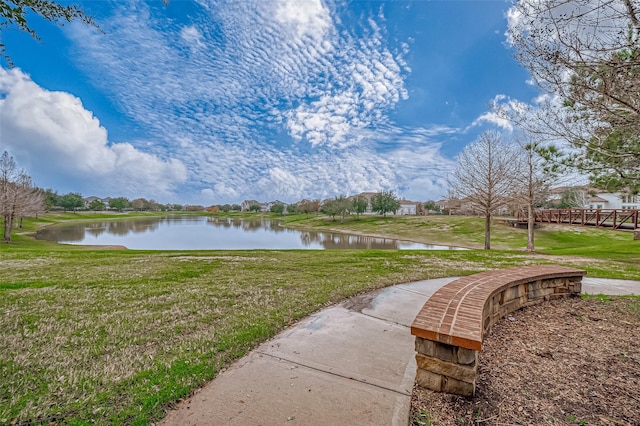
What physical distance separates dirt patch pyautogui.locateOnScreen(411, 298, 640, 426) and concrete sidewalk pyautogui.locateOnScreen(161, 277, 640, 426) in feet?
1.03

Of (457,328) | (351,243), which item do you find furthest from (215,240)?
(457,328)

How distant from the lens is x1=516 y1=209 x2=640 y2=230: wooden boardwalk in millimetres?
17608

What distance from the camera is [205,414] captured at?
2.14 metres

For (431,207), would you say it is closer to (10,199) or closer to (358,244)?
(358,244)

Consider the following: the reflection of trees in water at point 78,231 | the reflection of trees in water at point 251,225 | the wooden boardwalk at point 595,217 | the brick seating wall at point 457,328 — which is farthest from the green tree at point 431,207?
the brick seating wall at point 457,328

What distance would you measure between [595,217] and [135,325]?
26.0 m

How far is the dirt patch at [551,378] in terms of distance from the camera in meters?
2.16

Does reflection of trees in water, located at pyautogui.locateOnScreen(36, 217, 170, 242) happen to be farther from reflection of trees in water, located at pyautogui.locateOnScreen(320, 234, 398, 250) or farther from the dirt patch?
the dirt patch

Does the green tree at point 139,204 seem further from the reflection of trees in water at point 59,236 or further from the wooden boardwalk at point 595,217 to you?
the wooden boardwalk at point 595,217

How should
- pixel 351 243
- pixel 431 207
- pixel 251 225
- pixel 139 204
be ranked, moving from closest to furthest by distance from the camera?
1. pixel 351 243
2. pixel 251 225
3. pixel 431 207
4. pixel 139 204

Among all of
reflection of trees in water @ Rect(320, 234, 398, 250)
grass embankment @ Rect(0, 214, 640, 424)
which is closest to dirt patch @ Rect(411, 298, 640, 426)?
grass embankment @ Rect(0, 214, 640, 424)

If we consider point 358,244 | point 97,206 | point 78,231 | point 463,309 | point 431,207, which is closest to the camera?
point 463,309

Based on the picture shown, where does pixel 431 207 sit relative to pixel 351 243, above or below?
above

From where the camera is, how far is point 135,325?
12.8 ft
